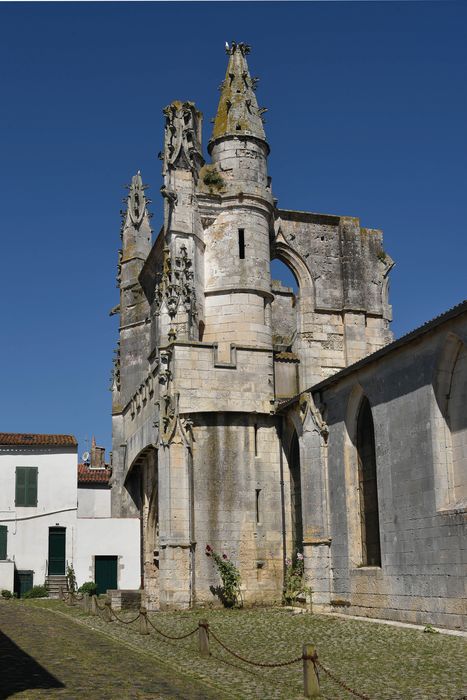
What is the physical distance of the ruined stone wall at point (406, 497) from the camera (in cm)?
1598

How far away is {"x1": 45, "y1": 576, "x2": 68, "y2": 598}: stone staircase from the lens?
3325 centimetres

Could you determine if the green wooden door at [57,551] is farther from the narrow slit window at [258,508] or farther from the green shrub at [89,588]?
the narrow slit window at [258,508]

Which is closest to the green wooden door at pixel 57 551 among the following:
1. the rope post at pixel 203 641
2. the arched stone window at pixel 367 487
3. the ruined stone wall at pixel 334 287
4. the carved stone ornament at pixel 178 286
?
the ruined stone wall at pixel 334 287

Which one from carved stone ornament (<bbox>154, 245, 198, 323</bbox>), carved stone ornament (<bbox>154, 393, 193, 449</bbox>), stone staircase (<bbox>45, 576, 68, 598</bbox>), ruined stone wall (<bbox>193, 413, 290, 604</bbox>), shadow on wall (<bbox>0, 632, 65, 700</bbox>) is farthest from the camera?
stone staircase (<bbox>45, 576, 68, 598</bbox>)

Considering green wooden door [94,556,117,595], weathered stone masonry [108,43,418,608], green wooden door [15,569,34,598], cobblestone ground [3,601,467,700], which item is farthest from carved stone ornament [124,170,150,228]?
cobblestone ground [3,601,467,700]

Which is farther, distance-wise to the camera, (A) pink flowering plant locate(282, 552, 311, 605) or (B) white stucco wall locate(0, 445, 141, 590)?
(B) white stucco wall locate(0, 445, 141, 590)

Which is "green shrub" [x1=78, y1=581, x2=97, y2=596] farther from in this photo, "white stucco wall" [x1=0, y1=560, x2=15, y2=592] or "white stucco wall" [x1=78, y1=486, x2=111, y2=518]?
"white stucco wall" [x1=78, y1=486, x2=111, y2=518]

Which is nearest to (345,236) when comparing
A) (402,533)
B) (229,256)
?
(229,256)

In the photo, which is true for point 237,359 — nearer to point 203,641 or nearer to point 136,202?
point 203,641

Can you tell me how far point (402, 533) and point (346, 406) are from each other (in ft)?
11.8

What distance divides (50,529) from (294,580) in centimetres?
1597

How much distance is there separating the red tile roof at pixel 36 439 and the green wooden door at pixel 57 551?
10.9ft

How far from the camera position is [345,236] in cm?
2742

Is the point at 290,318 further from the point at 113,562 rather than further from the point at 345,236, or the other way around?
the point at 113,562
